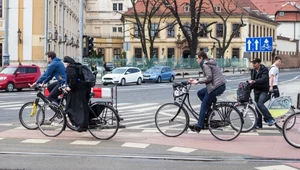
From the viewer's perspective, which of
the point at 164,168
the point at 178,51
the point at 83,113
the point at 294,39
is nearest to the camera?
the point at 164,168

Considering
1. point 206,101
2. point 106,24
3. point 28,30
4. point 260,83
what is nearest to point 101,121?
point 206,101

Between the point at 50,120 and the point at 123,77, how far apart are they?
30781 millimetres

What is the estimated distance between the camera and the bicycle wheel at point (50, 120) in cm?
1197

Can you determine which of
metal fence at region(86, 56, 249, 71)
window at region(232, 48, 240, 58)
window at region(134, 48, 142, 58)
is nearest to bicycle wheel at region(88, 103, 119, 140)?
metal fence at region(86, 56, 249, 71)

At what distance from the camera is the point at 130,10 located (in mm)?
86812

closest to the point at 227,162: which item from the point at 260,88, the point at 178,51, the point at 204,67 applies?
the point at 204,67

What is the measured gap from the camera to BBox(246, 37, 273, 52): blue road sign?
21.4 meters

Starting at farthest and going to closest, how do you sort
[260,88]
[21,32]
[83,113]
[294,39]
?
[294,39]
[21,32]
[260,88]
[83,113]

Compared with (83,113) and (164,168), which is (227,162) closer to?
(164,168)

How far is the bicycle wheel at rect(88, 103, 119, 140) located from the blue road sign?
1136 centimetres

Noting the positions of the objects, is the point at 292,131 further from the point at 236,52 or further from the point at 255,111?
the point at 236,52

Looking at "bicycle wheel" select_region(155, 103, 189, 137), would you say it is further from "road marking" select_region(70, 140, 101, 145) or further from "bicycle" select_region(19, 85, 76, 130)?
"bicycle" select_region(19, 85, 76, 130)

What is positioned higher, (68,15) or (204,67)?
(68,15)

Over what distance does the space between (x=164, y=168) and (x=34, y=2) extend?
1601 inches
